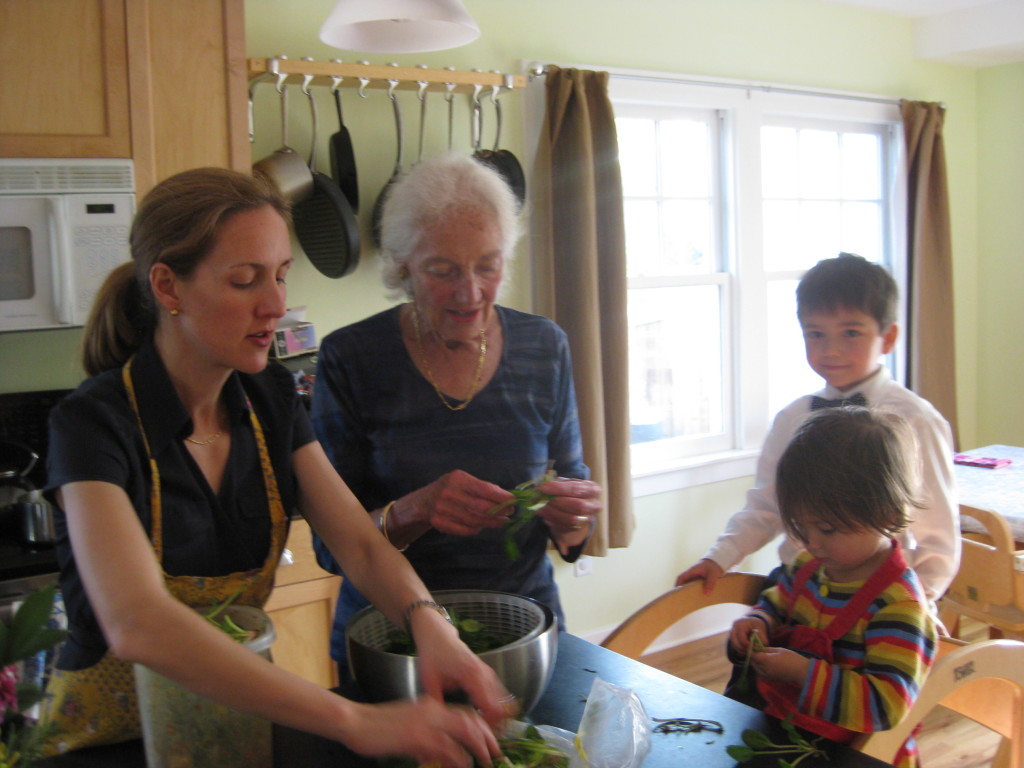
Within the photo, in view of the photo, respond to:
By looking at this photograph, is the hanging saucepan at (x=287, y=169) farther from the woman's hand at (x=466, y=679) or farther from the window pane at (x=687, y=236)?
the woman's hand at (x=466, y=679)

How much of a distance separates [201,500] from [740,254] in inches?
127

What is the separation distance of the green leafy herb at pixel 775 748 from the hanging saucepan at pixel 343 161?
224 centimetres

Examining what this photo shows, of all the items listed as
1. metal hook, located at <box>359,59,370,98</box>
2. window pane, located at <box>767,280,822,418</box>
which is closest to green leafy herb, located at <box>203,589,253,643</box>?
metal hook, located at <box>359,59,370,98</box>

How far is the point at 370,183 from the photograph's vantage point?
303cm

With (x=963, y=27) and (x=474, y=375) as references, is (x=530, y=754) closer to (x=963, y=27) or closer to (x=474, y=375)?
(x=474, y=375)

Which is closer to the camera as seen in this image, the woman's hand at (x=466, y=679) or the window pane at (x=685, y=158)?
the woman's hand at (x=466, y=679)

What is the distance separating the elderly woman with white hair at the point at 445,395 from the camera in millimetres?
1490

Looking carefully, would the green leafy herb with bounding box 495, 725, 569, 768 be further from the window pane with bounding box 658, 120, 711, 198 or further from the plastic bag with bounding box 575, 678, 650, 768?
the window pane with bounding box 658, 120, 711, 198

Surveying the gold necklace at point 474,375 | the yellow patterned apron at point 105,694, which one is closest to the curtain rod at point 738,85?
the gold necklace at point 474,375

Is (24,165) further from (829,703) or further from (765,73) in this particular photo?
(765,73)

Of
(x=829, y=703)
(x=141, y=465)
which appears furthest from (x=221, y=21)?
(x=829, y=703)

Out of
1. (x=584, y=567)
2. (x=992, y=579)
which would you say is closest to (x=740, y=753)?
(x=992, y=579)

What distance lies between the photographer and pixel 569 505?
1.38 metres

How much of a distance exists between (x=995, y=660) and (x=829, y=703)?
0.97 feet
